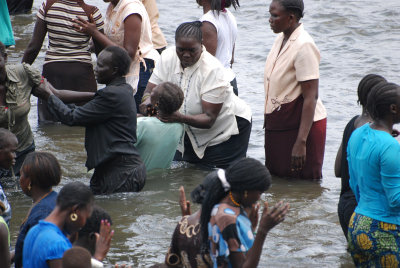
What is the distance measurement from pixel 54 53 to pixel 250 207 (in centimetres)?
501

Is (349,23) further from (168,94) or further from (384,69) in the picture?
(168,94)

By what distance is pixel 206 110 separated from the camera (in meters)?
6.97

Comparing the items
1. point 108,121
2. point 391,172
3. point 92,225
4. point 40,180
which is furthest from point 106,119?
point 391,172

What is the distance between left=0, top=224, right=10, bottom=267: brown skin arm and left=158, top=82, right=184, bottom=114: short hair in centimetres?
269

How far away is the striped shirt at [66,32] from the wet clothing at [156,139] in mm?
1862

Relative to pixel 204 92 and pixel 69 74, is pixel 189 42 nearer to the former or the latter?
pixel 204 92

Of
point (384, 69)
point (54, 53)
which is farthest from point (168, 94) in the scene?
point (384, 69)

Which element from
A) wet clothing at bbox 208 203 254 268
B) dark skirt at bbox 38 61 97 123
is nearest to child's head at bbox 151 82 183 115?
dark skirt at bbox 38 61 97 123

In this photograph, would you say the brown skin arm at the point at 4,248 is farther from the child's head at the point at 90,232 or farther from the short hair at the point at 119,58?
the short hair at the point at 119,58

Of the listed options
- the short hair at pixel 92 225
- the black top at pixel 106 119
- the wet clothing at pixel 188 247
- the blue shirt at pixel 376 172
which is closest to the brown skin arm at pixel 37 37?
the black top at pixel 106 119

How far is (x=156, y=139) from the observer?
22.2ft

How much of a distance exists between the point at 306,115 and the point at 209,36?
1522 mm

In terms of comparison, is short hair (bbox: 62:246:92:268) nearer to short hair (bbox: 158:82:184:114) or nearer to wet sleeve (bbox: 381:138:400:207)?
wet sleeve (bbox: 381:138:400:207)

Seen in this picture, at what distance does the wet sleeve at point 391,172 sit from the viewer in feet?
14.2
